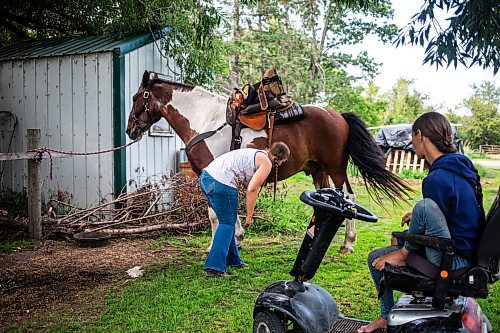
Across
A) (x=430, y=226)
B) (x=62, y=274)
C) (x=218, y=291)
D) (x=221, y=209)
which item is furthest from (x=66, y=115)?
(x=430, y=226)

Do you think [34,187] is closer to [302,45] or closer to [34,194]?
[34,194]

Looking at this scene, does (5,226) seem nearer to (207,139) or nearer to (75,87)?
(75,87)

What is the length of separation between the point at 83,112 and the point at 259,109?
374 cm

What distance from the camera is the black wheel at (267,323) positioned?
2857 millimetres

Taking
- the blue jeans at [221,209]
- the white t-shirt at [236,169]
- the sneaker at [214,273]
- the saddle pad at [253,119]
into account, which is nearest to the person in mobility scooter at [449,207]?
the white t-shirt at [236,169]

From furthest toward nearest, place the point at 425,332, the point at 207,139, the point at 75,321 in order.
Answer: the point at 207,139
the point at 75,321
the point at 425,332

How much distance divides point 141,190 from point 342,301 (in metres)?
4.44

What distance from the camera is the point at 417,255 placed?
8.21ft

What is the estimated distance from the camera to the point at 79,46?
8.53 metres

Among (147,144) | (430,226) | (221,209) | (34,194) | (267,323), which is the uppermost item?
(147,144)

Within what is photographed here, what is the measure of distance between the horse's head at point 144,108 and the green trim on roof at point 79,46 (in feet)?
5.18

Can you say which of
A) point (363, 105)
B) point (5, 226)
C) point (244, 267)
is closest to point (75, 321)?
point (244, 267)

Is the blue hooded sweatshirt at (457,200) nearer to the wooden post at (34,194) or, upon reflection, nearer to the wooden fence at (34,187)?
the wooden fence at (34,187)

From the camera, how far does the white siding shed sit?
7898mm
